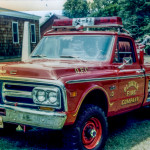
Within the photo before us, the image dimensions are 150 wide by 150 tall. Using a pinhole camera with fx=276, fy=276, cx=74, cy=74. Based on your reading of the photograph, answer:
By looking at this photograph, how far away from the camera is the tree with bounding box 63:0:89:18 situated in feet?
184

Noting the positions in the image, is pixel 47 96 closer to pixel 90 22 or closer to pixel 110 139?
pixel 110 139

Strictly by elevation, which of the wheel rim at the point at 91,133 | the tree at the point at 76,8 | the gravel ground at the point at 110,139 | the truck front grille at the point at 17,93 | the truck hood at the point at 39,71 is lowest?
the gravel ground at the point at 110,139

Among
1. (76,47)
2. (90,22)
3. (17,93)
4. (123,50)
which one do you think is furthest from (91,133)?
(90,22)

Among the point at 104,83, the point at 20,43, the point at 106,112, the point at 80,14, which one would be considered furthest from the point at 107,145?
the point at 80,14

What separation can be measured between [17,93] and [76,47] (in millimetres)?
1603

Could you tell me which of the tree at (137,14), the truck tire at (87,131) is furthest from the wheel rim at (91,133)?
the tree at (137,14)

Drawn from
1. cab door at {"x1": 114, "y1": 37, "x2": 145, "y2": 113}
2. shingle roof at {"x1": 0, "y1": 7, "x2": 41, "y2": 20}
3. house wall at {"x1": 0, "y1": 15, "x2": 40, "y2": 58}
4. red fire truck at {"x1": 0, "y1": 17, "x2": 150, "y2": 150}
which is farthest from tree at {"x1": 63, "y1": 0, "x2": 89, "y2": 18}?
cab door at {"x1": 114, "y1": 37, "x2": 145, "y2": 113}

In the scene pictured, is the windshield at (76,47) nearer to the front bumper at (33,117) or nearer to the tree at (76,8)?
the front bumper at (33,117)

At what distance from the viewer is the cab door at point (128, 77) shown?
470 cm

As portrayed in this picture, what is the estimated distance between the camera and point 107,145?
457cm

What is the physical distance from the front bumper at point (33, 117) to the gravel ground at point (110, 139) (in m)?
0.97

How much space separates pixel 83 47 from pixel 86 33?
339 millimetres

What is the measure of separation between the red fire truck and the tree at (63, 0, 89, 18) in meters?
51.7

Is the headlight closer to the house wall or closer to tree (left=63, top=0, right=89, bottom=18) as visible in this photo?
the house wall
